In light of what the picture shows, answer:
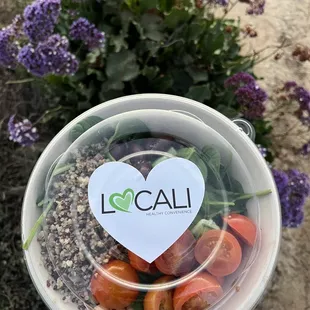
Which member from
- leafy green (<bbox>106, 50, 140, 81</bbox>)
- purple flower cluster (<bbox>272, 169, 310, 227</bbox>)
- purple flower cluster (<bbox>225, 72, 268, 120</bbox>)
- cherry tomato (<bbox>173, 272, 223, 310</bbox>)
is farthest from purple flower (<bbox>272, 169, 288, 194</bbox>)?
leafy green (<bbox>106, 50, 140, 81</bbox>)

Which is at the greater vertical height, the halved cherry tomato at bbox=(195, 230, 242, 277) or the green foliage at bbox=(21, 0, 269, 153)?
the halved cherry tomato at bbox=(195, 230, 242, 277)

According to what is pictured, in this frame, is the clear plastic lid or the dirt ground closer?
the clear plastic lid

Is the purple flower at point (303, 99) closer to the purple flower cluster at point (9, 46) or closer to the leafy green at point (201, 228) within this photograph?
the leafy green at point (201, 228)

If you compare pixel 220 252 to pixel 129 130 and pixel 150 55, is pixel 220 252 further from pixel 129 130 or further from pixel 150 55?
pixel 150 55

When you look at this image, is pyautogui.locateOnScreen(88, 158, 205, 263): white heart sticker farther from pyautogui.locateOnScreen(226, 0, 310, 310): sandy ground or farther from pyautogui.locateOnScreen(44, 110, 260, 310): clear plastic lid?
pyautogui.locateOnScreen(226, 0, 310, 310): sandy ground

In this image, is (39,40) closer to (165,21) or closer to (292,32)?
(165,21)

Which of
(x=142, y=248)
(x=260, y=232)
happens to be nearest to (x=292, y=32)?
(x=260, y=232)
